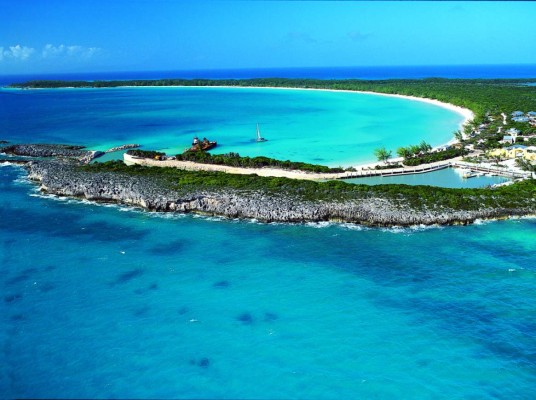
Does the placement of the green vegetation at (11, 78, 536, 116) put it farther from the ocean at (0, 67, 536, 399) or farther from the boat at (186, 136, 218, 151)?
the ocean at (0, 67, 536, 399)

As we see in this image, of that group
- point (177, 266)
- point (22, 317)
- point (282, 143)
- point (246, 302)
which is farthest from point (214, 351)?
point (282, 143)

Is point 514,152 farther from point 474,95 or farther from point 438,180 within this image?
point 474,95

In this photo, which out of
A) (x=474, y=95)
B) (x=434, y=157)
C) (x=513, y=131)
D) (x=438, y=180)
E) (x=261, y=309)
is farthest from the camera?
(x=474, y=95)

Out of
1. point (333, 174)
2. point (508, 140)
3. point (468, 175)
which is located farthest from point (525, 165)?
point (333, 174)

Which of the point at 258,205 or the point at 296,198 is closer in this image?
the point at 258,205

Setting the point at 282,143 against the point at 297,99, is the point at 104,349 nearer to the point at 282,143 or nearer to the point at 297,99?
the point at 282,143

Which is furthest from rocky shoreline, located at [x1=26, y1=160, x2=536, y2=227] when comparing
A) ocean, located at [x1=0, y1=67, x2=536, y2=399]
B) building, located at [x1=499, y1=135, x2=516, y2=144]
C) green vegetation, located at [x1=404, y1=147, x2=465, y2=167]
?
A: building, located at [x1=499, y1=135, x2=516, y2=144]
